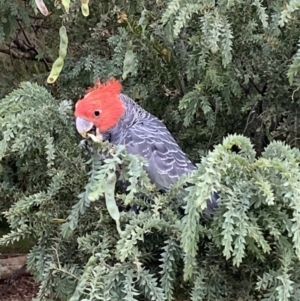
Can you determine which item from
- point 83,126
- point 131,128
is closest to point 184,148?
point 131,128

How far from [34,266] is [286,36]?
727mm

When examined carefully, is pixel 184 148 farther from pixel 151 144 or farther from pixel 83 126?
pixel 83 126

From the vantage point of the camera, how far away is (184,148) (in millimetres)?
1534

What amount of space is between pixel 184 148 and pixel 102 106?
0.93 feet

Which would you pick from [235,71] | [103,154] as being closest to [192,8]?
[235,71]

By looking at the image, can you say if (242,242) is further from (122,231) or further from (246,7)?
(246,7)

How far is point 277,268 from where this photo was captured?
100 centimetres

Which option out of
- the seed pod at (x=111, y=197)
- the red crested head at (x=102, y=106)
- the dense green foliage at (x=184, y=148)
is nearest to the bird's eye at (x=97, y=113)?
the red crested head at (x=102, y=106)

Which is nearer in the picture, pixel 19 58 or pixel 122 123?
pixel 122 123

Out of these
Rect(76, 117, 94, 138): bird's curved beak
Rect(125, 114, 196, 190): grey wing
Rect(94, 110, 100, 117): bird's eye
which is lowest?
Rect(125, 114, 196, 190): grey wing

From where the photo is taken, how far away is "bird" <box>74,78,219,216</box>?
127 cm

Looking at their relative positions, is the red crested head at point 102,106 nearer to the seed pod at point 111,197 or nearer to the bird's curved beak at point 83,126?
the bird's curved beak at point 83,126

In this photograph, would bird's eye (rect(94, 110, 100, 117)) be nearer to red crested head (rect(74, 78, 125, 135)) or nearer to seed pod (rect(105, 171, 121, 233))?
red crested head (rect(74, 78, 125, 135))

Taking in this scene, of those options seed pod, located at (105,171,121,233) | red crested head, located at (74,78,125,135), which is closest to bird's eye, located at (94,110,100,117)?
red crested head, located at (74,78,125,135)
